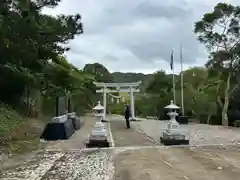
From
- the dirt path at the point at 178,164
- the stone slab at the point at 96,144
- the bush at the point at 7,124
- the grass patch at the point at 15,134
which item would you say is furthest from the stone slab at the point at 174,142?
the bush at the point at 7,124

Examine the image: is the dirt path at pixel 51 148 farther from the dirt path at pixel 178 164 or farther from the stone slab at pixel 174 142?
the stone slab at pixel 174 142

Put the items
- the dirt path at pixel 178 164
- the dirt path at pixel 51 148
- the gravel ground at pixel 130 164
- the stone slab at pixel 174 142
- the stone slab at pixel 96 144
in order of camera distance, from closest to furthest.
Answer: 1. the dirt path at pixel 178 164
2. the gravel ground at pixel 130 164
3. the dirt path at pixel 51 148
4. the stone slab at pixel 96 144
5. the stone slab at pixel 174 142

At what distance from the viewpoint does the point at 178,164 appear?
10.1 m

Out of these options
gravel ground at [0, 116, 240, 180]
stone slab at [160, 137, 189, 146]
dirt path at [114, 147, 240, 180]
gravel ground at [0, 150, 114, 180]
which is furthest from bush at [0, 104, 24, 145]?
stone slab at [160, 137, 189, 146]

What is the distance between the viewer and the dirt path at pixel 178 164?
8.66 metres

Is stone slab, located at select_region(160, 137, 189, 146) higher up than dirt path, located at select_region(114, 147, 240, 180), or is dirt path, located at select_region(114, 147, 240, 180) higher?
stone slab, located at select_region(160, 137, 189, 146)

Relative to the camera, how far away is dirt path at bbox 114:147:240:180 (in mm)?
8664

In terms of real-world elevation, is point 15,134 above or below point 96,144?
above

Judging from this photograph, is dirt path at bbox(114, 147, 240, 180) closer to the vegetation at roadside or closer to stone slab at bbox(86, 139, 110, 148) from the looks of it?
stone slab at bbox(86, 139, 110, 148)

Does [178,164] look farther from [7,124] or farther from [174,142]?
[7,124]

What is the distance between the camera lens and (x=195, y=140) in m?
15.9

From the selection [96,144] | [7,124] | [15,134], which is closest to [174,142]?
[96,144]

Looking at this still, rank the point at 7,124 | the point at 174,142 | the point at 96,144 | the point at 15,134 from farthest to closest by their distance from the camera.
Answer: the point at 7,124 < the point at 15,134 < the point at 174,142 < the point at 96,144

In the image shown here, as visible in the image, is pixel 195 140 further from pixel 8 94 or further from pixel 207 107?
pixel 207 107
